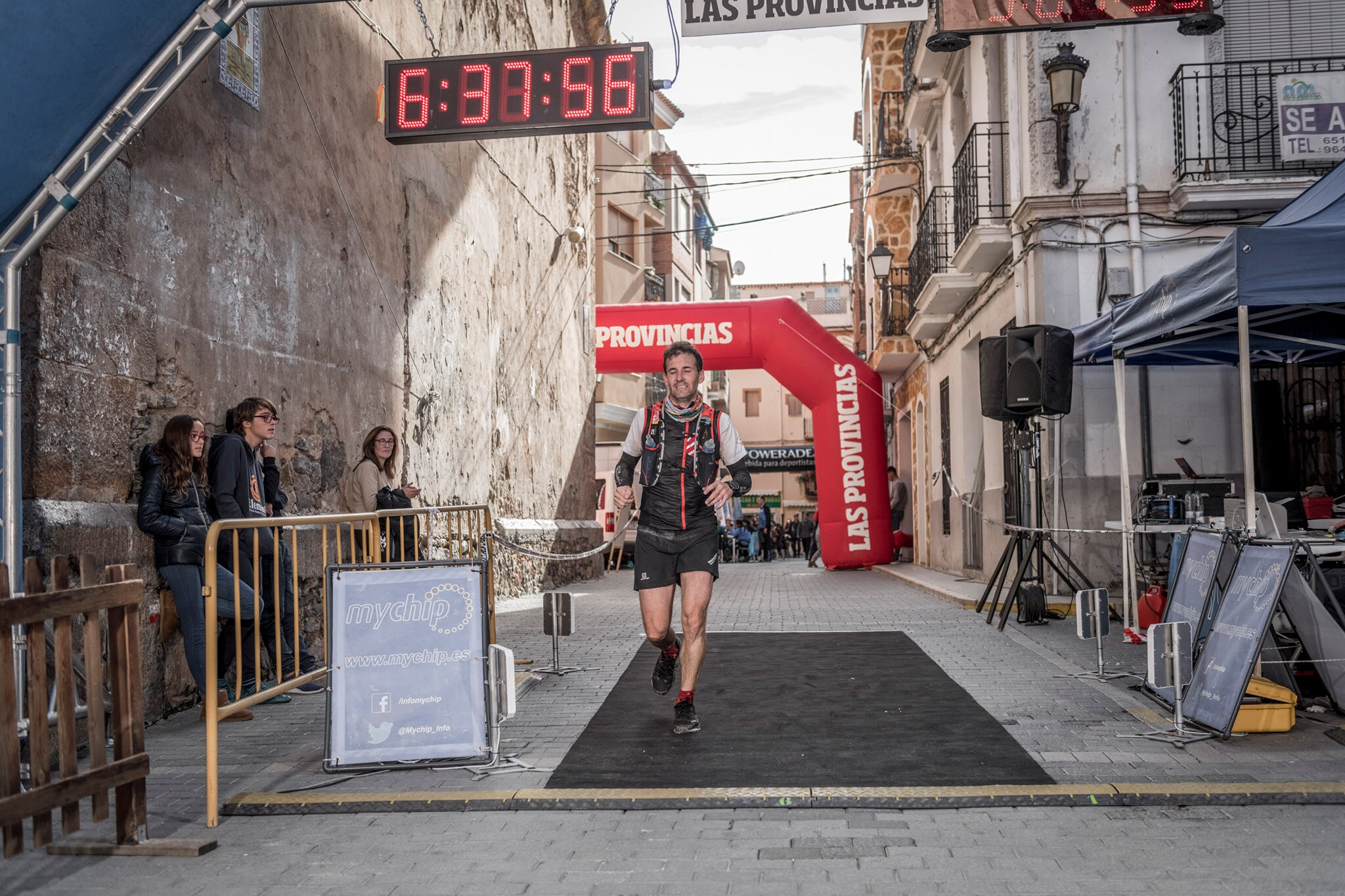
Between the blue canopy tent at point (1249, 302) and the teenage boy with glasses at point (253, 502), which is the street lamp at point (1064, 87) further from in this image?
the teenage boy with glasses at point (253, 502)

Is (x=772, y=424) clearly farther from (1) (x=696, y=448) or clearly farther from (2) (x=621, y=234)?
(1) (x=696, y=448)

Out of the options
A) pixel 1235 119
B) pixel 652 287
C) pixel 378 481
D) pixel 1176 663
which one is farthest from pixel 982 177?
pixel 652 287

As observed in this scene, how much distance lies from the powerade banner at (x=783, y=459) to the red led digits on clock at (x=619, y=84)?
3493cm

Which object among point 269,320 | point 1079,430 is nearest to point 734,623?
point 1079,430

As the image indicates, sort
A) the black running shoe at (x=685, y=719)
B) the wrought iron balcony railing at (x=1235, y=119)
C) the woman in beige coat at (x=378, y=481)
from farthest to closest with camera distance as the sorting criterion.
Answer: the wrought iron balcony railing at (x=1235, y=119), the woman in beige coat at (x=378, y=481), the black running shoe at (x=685, y=719)

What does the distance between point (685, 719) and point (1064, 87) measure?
339 inches

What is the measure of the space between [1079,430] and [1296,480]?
2087 millimetres

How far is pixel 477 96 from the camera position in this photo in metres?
8.73

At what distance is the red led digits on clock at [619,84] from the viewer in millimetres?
8406

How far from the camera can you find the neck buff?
6.16 metres

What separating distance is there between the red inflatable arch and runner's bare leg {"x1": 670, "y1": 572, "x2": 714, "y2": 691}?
46.2 ft

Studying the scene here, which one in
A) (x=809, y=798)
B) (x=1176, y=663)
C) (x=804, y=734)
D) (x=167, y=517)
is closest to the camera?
(x=809, y=798)

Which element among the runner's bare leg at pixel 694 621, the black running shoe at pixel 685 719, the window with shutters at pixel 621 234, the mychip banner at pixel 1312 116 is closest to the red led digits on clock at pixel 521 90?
the runner's bare leg at pixel 694 621

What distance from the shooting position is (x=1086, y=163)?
41.0ft
